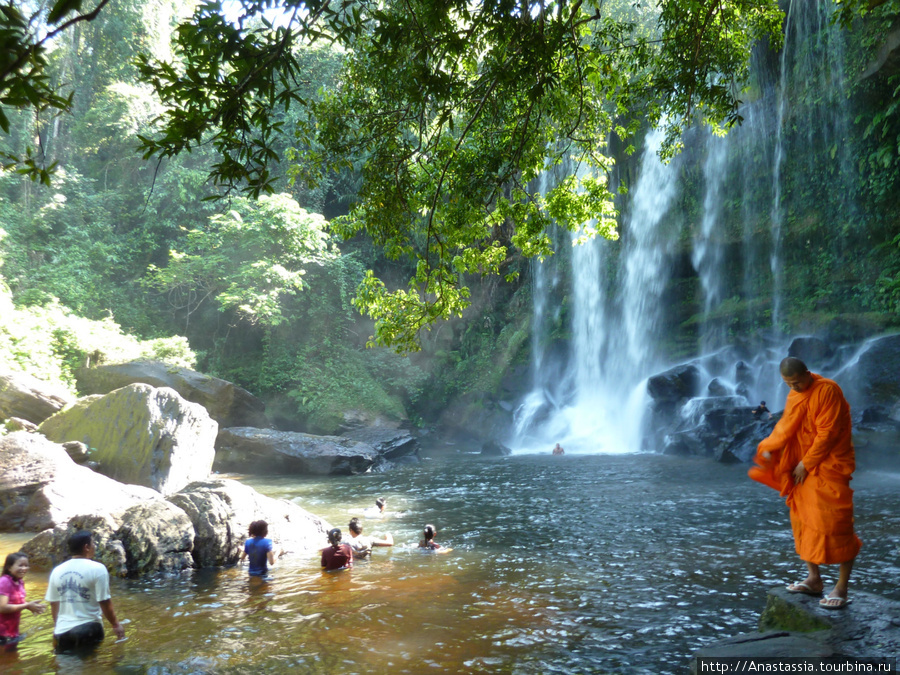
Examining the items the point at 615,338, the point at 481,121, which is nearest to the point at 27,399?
the point at 481,121

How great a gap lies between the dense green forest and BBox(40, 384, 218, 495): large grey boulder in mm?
4178

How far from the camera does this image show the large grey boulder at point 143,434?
42.0 ft

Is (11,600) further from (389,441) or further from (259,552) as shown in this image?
(389,441)

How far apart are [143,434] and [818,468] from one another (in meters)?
12.7

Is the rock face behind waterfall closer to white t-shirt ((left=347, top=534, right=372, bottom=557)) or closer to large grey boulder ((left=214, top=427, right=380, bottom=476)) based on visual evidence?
large grey boulder ((left=214, top=427, right=380, bottom=476))

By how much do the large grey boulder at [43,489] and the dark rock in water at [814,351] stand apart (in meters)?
17.3

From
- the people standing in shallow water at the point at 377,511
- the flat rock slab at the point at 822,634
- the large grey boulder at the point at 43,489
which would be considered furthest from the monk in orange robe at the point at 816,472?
the large grey boulder at the point at 43,489

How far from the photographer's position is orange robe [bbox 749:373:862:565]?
4.36 meters

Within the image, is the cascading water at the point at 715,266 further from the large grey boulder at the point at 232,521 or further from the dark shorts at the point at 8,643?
the dark shorts at the point at 8,643

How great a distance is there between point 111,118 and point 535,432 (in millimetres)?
22047

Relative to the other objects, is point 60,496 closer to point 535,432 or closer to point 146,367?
point 146,367

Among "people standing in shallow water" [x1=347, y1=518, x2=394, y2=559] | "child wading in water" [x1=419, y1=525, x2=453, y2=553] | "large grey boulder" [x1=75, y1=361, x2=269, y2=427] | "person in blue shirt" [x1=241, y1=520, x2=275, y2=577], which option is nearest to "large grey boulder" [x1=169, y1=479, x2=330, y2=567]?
"person in blue shirt" [x1=241, y1=520, x2=275, y2=577]

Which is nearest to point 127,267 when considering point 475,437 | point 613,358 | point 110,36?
point 110,36

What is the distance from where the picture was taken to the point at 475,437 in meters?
25.7
